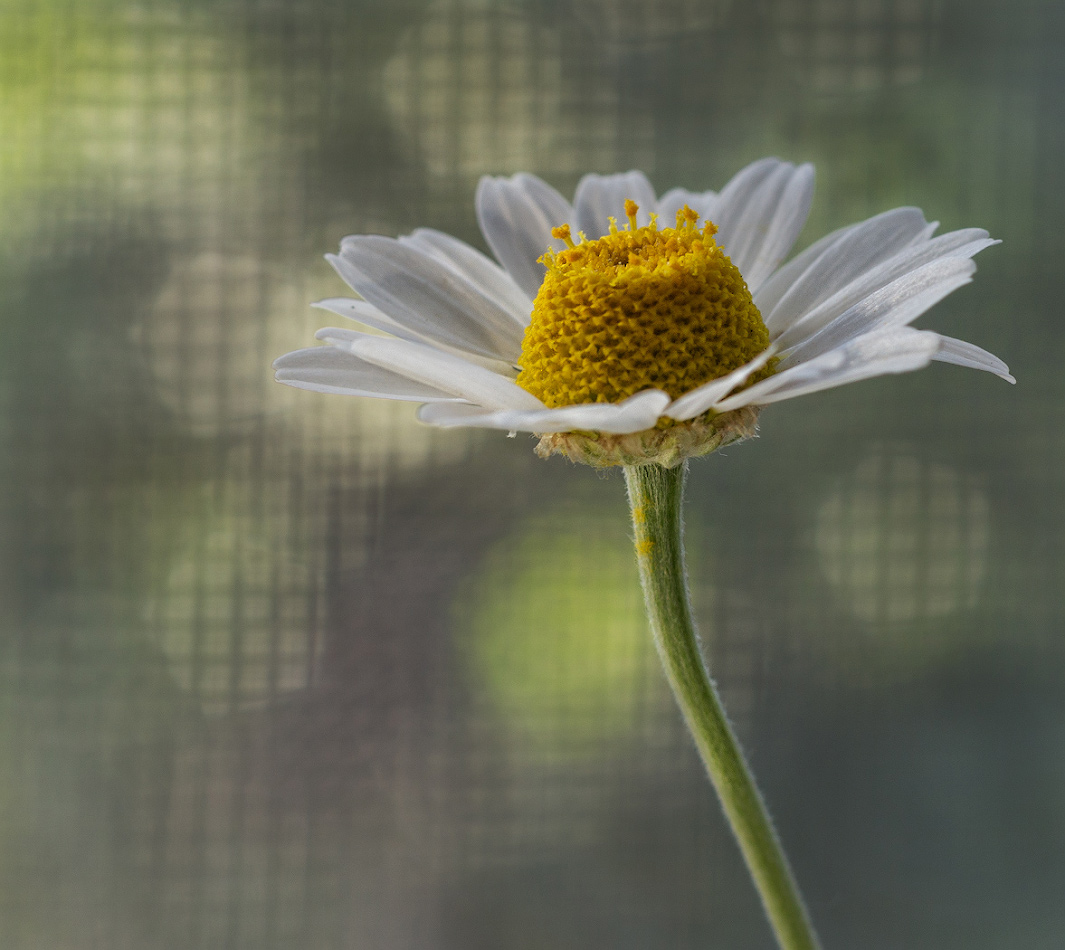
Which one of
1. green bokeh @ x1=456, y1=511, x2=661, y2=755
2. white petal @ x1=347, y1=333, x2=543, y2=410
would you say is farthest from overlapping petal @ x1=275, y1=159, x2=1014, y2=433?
green bokeh @ x1=456, y1=511, x2=661, y2=755

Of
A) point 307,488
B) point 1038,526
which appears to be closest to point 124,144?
point 307,488

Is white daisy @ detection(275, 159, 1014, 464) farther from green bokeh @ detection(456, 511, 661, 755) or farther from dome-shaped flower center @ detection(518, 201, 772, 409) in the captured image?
green bokeh @ detection(456, 511, 661, 755)

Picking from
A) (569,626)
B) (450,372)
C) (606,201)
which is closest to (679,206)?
(606,201)

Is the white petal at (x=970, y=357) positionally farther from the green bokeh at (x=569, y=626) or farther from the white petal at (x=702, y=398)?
the green bokeh at (x=569, y=626)

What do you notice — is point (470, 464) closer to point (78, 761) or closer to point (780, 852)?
point (78, 761)

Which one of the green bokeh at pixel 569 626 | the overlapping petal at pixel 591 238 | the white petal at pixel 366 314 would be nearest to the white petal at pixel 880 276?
the overlapping petal at pixel 591 238

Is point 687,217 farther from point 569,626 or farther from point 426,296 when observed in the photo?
point 569,626
